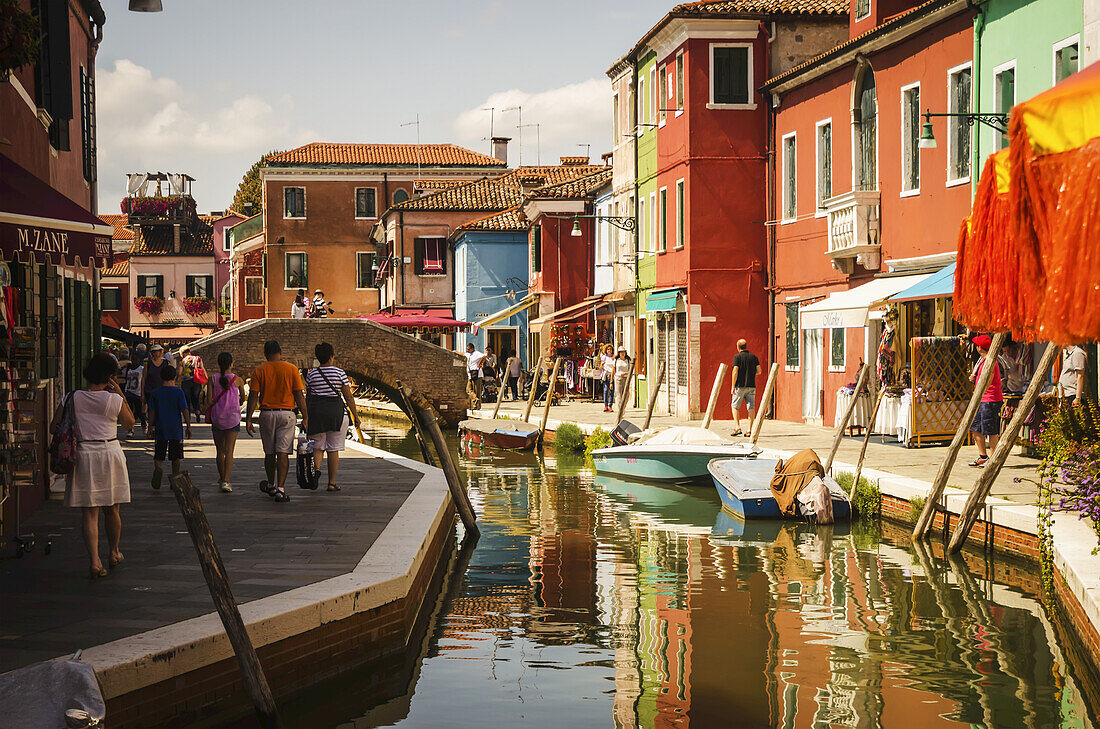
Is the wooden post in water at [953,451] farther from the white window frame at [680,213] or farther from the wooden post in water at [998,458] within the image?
the white window frame at [680,213]

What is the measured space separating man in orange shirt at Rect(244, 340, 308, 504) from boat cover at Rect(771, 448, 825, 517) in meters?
5.64

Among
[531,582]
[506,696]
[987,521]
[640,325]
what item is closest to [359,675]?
[506,696]

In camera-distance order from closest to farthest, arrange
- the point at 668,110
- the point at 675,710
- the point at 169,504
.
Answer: the point at 675,710
the point at 169,504
the point at 668,110

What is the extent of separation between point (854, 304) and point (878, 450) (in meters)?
2.35

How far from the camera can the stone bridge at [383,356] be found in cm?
3344

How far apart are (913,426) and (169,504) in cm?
1002

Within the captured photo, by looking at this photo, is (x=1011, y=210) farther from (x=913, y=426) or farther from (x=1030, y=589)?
(x=913, y=426)

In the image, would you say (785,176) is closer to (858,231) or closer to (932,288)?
(858,231)

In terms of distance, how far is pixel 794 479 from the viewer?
1523cm

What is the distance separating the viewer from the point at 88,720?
5145mm

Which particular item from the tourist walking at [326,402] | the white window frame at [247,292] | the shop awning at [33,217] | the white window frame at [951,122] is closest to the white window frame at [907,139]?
the white window frame at [951,122]

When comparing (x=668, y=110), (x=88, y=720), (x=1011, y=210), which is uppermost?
(x=668, y=110)

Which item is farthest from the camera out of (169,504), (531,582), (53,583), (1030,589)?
(169,504)

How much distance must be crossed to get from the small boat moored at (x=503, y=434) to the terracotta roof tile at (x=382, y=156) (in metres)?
29.6
